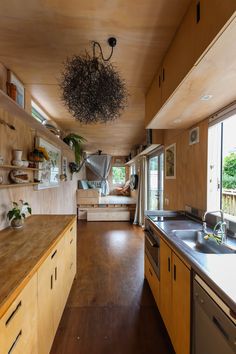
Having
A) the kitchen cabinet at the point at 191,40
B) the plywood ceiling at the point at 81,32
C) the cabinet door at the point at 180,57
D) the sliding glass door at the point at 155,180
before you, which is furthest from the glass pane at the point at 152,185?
the cabinet door at the point at 180,57

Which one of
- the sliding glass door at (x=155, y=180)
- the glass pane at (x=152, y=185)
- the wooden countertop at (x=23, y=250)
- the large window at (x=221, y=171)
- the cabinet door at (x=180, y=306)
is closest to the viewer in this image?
the wooden countertop at (x=23, y=250)

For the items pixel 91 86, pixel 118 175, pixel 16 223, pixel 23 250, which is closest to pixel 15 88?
pixel 91 86

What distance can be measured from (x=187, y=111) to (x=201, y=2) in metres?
0.92

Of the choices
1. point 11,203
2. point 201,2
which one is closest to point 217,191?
point 201,2

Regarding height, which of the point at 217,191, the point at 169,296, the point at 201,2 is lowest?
the point at 169,296

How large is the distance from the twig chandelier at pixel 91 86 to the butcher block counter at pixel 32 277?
3.76 feet

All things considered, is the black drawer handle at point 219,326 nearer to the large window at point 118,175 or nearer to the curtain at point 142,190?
the curtain at point 142,190

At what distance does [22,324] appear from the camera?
3.13ft

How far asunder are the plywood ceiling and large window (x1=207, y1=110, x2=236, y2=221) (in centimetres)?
95

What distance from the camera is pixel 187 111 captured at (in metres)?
1.90

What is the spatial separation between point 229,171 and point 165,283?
1290 millimetres

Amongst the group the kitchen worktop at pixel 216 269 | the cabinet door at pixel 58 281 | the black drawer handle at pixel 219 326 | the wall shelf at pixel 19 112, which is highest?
the wall shelf at pixel 19 112

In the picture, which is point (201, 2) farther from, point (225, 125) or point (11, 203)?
point (11, 203)

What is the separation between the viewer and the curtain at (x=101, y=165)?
8039 millimetres
